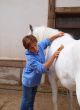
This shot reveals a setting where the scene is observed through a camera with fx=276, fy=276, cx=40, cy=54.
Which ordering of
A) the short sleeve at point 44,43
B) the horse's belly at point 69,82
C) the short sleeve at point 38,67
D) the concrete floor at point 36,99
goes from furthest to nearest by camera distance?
1. the concrete floor at point 36,99
2. the short sleeve at point 44,43
3. the short sleeve at point 38,67
4. the horse's belly at point 69,82

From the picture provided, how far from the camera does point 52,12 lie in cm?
485

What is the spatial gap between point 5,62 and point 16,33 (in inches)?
27.2

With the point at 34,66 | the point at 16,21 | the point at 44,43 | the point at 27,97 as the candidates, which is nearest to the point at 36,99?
the point at 27,97

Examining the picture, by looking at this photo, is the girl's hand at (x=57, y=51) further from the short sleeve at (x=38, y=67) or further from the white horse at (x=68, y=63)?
the short sleeve at (x=38, y=67)

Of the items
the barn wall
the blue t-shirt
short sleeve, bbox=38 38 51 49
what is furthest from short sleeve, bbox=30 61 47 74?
the barn wall

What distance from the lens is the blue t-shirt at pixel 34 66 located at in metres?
2.71

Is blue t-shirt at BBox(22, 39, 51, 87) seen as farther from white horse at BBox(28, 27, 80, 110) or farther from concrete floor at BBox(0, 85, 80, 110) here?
concrete floor at BBox(0, 85, 80, 110)

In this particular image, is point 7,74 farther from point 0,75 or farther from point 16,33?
point 16,33

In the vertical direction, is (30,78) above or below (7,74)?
above

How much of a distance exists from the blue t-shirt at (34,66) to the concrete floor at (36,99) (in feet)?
3.09

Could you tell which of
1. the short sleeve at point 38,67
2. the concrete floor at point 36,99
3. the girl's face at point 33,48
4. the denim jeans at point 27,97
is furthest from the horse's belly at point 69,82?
the concrete floor at point 36,99

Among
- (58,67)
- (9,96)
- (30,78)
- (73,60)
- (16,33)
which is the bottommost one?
(9,96)

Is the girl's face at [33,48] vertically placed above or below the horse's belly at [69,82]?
above

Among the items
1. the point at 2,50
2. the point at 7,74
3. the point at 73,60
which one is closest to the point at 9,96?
A: the point at 7,74
